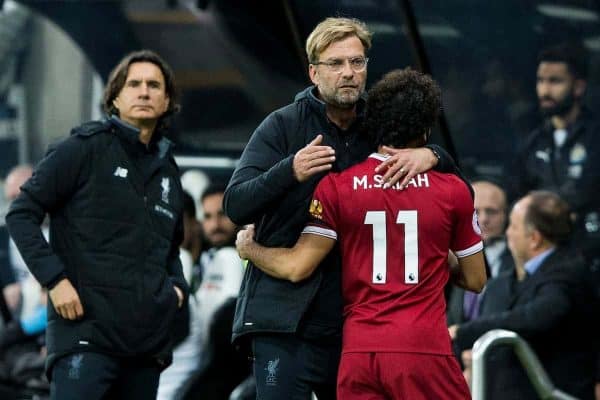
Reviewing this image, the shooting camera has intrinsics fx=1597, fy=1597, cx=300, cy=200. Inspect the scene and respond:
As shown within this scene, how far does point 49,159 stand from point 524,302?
2488 mm

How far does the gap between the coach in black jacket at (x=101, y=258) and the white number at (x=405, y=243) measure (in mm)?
1218

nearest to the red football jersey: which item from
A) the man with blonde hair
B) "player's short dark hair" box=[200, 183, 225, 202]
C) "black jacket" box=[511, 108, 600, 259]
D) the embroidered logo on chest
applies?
the man with blonde hair

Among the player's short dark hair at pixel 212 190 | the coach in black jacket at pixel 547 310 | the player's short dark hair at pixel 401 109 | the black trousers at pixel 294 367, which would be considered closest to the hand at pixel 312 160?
the player's short dark hair at pixel 401 109

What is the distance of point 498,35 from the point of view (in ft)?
27.7

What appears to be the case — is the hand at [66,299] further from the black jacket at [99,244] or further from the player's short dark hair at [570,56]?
the player's short dark hair at [570,56]

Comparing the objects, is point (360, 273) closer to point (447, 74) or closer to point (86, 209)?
point (86, 209)

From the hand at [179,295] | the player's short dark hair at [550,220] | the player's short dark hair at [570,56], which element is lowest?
the hand at [179,295]

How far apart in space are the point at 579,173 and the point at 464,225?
126 inches

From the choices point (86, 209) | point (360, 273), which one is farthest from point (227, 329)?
point (360, 273)

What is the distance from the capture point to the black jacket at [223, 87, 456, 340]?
502 centimetres


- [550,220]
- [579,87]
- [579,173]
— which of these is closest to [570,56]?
[579,87]

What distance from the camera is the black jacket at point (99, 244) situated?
568 cm

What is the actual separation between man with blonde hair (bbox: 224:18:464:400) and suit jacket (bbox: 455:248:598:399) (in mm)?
2138

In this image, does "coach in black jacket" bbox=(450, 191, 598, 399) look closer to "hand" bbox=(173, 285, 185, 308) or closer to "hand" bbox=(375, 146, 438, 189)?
"hand" bbox=(173, 285, 185, 308)
